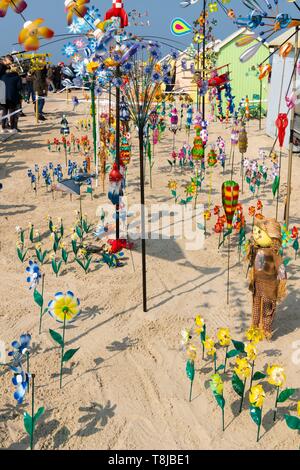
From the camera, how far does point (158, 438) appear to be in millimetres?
2891

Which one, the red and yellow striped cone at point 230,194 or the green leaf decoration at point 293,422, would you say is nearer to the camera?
the green leaf decoration at point 293,422

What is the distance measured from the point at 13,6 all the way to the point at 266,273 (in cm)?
283

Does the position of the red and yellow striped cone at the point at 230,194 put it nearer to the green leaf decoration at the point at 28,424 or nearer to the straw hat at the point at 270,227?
the straw hat at the point at 270,227

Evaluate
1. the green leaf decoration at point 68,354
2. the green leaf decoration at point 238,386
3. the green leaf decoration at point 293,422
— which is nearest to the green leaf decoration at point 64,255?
the green leaf decoration at point 68,354

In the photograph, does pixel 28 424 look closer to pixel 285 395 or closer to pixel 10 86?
pixel 285 395

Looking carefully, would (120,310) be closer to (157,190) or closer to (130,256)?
(130,256)

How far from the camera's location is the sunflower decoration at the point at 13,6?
11.4 ft

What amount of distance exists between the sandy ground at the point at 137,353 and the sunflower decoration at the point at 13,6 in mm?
2557

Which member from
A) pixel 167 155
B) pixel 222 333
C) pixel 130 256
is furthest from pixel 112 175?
pixel 167 155

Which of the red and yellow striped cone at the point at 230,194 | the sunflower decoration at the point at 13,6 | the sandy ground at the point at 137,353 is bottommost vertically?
the sandy ground at the point at 137,353

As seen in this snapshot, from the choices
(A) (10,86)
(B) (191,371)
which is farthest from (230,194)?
(A) (10,86)

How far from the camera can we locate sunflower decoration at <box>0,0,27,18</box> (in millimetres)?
3464

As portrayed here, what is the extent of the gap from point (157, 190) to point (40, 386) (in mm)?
4844

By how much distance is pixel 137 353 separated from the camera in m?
3.71
